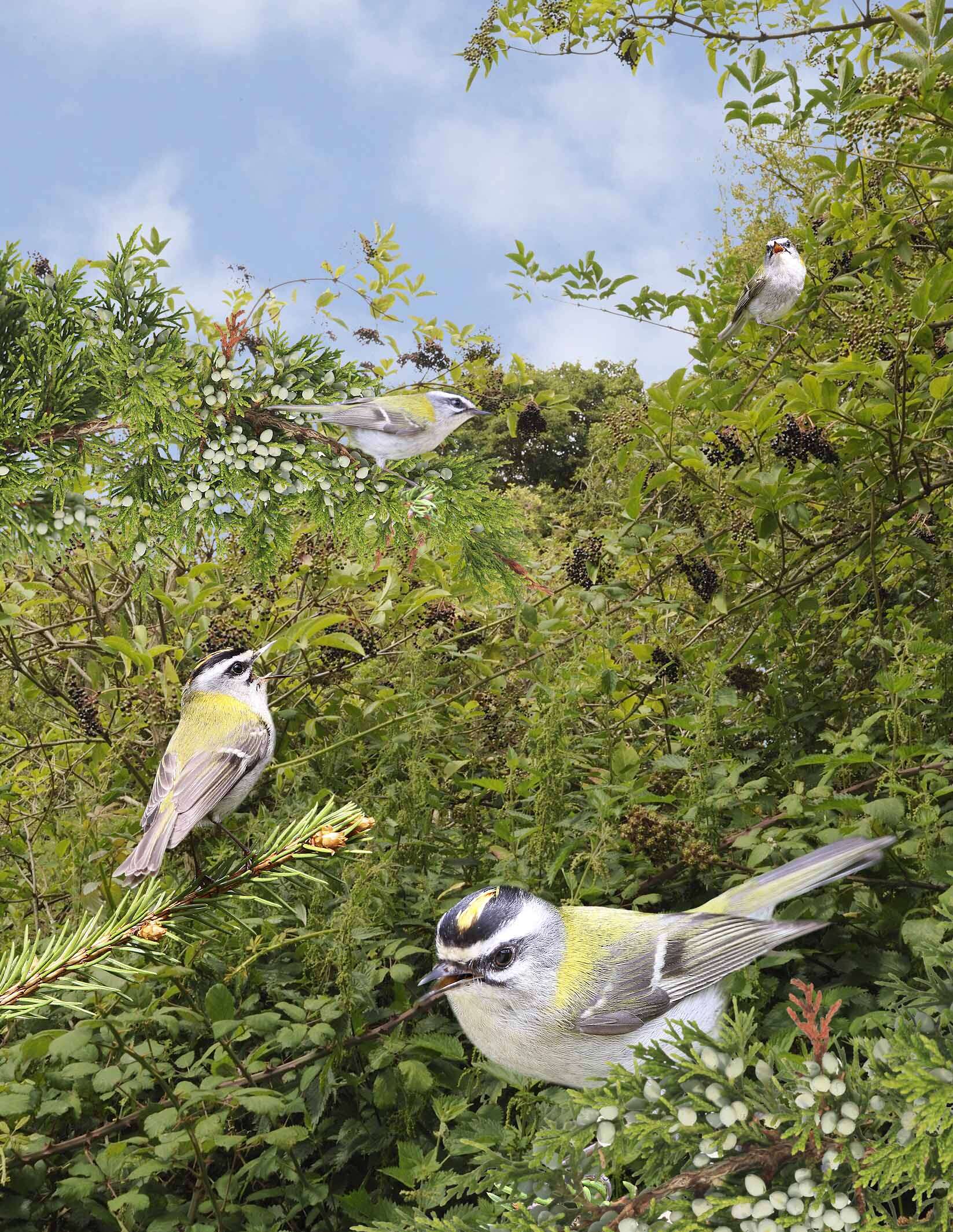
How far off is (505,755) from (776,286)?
41.4 inches

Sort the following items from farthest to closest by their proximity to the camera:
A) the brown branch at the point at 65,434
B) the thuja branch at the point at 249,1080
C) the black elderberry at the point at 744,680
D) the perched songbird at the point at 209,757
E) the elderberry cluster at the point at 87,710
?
the black elderberry at the point at 744,680
the elderberry cluster at the point at 87,710
the brown branch at the point at 65,434
the thuja branch at the point at 249,1080
the perched songbird at the point at 209,757

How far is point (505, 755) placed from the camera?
190 centimetres

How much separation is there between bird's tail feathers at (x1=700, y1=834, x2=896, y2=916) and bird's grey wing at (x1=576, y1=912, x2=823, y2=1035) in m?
0.03

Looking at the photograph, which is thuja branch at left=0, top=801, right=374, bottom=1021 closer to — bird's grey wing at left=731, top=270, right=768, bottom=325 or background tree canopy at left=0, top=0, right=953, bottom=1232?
background tree canopy at left=0, top=0, right=953, bottom=1232

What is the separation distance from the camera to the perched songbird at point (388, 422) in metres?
1.51

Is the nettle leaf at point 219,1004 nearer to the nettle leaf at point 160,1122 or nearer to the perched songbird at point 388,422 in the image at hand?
the nettle leaf at point 160,1122

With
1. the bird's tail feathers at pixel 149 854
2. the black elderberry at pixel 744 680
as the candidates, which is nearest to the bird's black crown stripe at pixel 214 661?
the bird's tail feathers at pixel 149 854

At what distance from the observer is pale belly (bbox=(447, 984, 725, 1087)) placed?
898mm

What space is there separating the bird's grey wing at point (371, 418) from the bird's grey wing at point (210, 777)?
567mm

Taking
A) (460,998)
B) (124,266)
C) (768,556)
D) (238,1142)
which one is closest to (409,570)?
(768,556)

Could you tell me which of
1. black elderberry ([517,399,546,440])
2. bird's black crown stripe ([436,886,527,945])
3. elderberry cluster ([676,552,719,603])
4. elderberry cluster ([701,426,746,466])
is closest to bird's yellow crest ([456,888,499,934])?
bird's black crown stripe ([436,886,527,945])

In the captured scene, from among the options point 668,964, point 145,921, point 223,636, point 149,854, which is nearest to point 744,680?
point 668,964

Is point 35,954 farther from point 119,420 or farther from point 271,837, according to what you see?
point 119,420

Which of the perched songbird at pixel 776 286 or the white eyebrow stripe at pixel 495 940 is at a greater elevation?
the perched songbird at pixel 776 286
